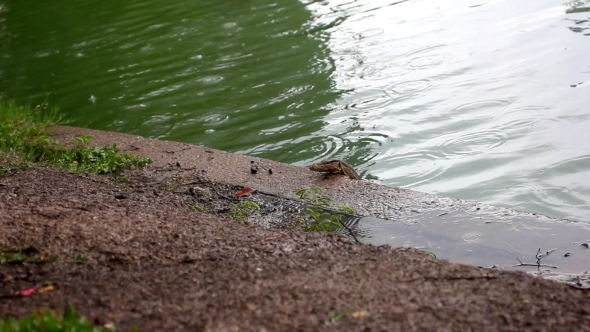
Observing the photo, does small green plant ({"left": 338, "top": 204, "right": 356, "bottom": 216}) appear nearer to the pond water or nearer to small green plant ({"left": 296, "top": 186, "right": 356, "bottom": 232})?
small green plant ({"left": 296, "top": 186, "right": 356, "bottom": 232})

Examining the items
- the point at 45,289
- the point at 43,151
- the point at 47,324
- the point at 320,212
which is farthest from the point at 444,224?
the point at 43,151

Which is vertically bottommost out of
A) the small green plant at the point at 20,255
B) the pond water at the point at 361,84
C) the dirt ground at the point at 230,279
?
the pond water at the point at 361,84

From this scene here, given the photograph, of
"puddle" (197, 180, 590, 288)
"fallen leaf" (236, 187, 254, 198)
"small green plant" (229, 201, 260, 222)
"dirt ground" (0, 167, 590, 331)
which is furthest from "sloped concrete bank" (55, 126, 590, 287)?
"dirt ground" (0, 167, 590, 331)

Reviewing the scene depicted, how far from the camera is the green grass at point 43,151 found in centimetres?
704

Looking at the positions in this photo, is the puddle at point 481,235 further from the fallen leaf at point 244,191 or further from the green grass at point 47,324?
the green grass at point 47,324

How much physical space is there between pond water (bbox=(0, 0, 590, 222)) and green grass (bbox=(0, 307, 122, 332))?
179 inches

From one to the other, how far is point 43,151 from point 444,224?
14.9 feet

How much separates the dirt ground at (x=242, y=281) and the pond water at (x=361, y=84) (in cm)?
281

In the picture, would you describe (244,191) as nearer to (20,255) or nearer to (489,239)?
(489,239)

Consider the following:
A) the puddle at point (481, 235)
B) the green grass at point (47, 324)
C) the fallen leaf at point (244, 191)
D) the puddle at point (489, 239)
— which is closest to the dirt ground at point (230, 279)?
the green grass at point (47, 324)

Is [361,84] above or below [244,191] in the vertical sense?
below

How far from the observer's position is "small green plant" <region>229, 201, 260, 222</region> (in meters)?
5.79

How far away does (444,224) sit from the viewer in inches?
221

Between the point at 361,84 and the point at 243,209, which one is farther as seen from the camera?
the point at 361,84
